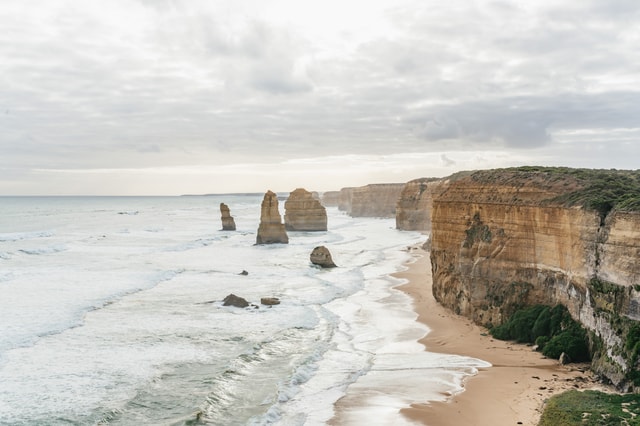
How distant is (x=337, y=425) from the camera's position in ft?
44.8

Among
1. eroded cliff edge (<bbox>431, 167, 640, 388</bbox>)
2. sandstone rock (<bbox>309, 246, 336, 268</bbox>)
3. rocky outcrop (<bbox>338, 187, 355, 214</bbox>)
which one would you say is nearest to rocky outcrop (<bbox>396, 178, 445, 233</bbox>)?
sandstone rock (<bbox>309, 246, 336, 268</bbox>)

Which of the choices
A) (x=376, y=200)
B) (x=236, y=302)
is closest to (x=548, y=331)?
(x=236, y=302)

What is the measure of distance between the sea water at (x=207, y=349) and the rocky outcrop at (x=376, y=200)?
273 feet

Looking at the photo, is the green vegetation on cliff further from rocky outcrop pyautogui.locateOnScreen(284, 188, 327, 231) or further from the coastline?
rocky outcrop pyautogui.locateOnScreen(284, 188, 327, 231)

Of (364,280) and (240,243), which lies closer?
(364,280)

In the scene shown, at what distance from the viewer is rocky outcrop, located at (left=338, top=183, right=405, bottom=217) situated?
4860 inches

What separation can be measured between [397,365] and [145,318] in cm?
1299

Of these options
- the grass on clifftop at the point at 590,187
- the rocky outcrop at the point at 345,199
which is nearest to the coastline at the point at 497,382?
the grass on clifftop at the point at 590,187

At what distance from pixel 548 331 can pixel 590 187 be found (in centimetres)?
531

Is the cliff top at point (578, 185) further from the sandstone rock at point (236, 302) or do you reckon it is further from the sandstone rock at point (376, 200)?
the sandstone rock at point (376, 200)

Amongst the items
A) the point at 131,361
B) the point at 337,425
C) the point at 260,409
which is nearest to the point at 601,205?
the point at 337,425

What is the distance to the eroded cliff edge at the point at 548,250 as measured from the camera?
15.3 meters

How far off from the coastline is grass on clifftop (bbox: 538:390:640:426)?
499 millimetres

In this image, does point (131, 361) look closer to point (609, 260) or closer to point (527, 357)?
point (527, 357)
